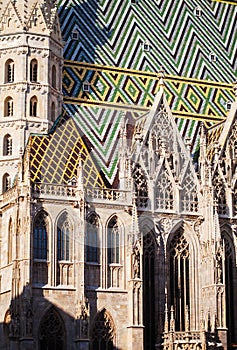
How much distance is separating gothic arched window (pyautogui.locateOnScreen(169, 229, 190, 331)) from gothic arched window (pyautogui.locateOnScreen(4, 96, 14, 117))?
35.2ft

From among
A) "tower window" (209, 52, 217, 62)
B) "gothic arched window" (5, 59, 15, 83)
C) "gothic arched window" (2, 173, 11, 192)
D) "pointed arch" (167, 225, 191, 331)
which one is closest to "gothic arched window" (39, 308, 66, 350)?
"pointed arch" (167, 225, 191, 331)

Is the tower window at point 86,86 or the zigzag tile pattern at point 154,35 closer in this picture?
the tower window at point 86,86

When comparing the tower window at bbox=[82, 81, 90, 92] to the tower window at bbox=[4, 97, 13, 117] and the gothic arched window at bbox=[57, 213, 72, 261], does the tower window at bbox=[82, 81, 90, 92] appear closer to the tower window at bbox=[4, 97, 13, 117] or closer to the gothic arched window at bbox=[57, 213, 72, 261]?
the tower window at bbox=[4, 97, 13, 117]

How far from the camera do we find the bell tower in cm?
5378

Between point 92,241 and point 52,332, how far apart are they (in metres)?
4.95

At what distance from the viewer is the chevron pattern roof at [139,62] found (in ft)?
186

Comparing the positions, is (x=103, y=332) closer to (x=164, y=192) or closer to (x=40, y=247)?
(x=40, y=247)

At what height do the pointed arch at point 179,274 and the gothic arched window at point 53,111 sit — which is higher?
the gothic arched window at point 53,111

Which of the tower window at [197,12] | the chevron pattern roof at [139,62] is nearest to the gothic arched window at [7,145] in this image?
the chevron pattern roof at [139,62]

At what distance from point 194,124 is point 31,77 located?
398 inches

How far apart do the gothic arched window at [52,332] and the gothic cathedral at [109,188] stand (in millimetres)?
52

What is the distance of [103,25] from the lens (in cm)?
6112

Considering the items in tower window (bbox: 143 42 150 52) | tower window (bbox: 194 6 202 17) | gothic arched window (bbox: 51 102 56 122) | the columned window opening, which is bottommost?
the columned window opening

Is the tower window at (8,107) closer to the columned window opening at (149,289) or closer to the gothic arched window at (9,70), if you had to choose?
the gothic arched window at (9,70)
